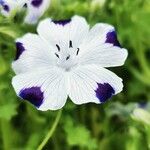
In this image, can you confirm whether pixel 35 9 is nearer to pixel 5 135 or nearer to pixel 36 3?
pixel 36 3

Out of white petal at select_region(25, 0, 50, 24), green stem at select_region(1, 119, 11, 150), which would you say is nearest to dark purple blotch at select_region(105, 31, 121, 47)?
white petal at select_region(25, 0, 50, 24)

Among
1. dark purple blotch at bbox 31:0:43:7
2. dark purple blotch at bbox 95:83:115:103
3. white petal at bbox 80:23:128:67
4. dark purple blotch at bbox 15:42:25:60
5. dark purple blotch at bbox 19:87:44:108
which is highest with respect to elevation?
dark purple blotch at bbox 31:0:43:7

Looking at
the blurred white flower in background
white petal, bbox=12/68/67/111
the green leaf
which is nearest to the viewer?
white petal, bbox=12/68/67/111

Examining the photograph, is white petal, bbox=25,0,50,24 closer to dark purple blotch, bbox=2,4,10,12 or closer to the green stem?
dark purple blotch, bbox=2,4,10,12

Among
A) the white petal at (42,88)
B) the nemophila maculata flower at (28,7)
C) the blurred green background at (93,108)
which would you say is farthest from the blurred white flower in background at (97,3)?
the white petal at (42,88)

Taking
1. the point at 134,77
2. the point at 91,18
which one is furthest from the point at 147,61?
the point at 91,18

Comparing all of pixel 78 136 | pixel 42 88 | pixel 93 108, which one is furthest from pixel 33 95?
pixel 93 108
